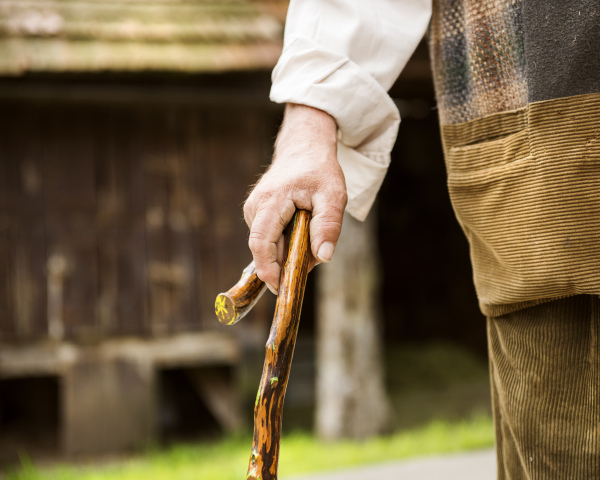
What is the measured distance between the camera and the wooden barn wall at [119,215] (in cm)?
462

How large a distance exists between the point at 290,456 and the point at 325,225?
11.2ft

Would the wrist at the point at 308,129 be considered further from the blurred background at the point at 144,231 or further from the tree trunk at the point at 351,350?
the tree trunk at the point at 351,350

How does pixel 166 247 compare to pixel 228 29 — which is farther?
pixel 166 247

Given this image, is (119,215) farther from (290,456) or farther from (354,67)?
(354,67)

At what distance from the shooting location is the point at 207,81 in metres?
4.66

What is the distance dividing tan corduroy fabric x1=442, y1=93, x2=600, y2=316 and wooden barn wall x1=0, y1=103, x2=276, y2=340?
3.90 metres

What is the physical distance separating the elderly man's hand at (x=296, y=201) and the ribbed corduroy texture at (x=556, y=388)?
0.35 m

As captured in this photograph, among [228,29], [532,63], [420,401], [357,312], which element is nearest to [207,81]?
[228,29]

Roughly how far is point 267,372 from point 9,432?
516cm

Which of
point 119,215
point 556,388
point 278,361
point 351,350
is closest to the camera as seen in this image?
point 278,361

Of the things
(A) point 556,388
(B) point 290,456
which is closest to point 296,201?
(A) point 556,388

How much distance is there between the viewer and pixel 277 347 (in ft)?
2.87

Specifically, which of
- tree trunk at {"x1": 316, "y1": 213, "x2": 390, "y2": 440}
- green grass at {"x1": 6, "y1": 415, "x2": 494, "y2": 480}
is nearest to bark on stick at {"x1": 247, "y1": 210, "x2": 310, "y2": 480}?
green grass at {"x1": 6, "y1": 415, "x2": 494, "y2": 480}

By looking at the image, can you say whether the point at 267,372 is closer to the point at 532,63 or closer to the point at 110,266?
the point at 532,63
